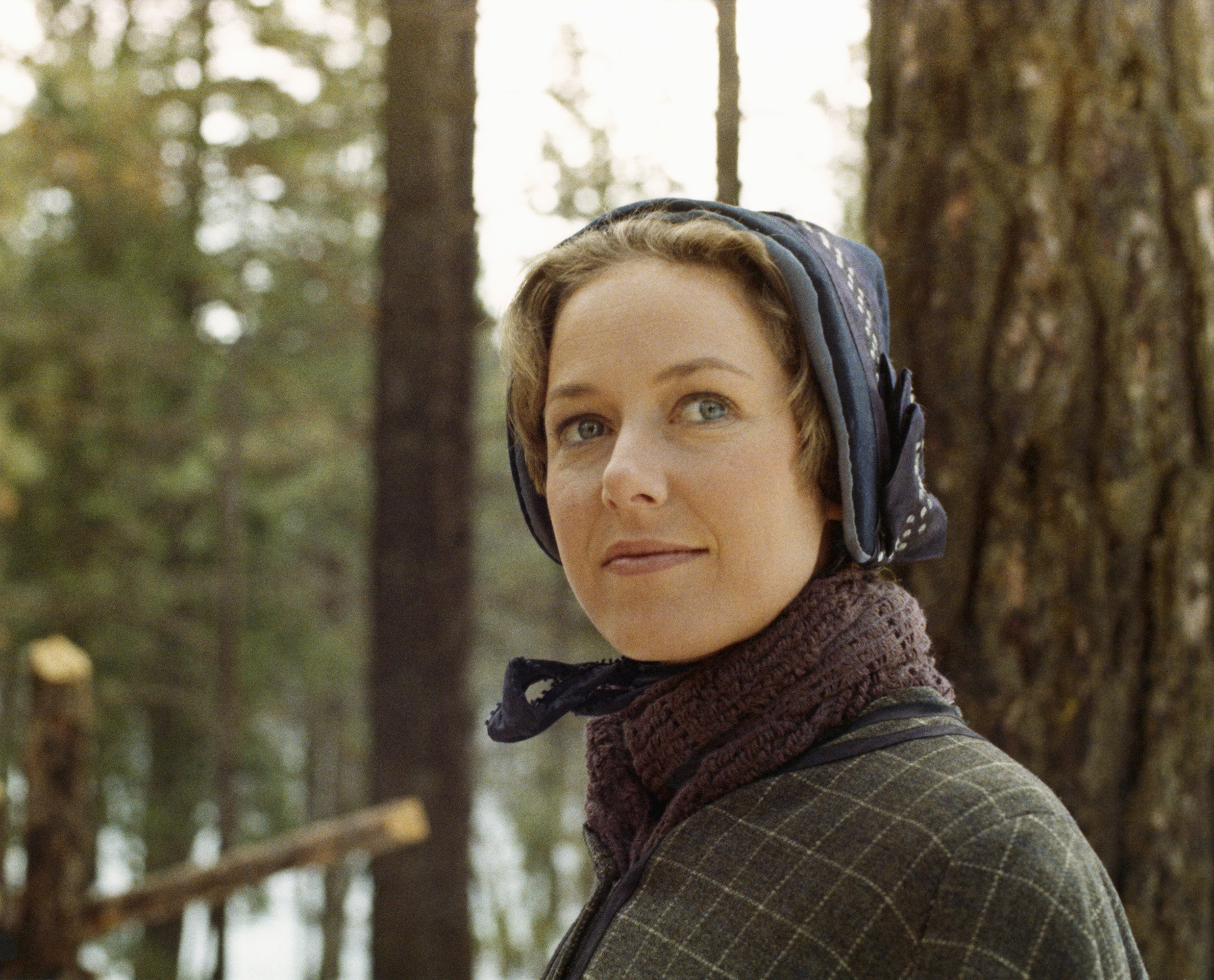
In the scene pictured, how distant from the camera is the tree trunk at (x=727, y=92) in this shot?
1.95 meters

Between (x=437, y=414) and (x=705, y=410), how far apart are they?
4.96 meters

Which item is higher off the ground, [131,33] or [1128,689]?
[131,33]

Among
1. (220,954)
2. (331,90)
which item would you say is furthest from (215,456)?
(220,954)

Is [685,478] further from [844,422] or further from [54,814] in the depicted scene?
[54,814]

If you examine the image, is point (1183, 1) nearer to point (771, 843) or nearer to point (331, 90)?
point (771, 843)

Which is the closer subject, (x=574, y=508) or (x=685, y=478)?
(x=685, y=478)

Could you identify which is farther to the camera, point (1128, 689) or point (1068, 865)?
point (1128, 689)

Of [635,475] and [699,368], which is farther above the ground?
[699,368]

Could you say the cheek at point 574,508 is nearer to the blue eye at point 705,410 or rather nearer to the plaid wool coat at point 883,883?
the blue eye at point 705,410

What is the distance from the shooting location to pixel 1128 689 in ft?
7.30

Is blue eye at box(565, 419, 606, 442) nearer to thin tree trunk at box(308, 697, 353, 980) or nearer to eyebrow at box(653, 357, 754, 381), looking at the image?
eyebrow at box(653, 357, 754, 381)

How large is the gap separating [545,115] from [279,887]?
16496 millimetres

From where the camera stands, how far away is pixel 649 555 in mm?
1386

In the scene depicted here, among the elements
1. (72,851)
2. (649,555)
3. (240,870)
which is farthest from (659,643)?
(72,851)
